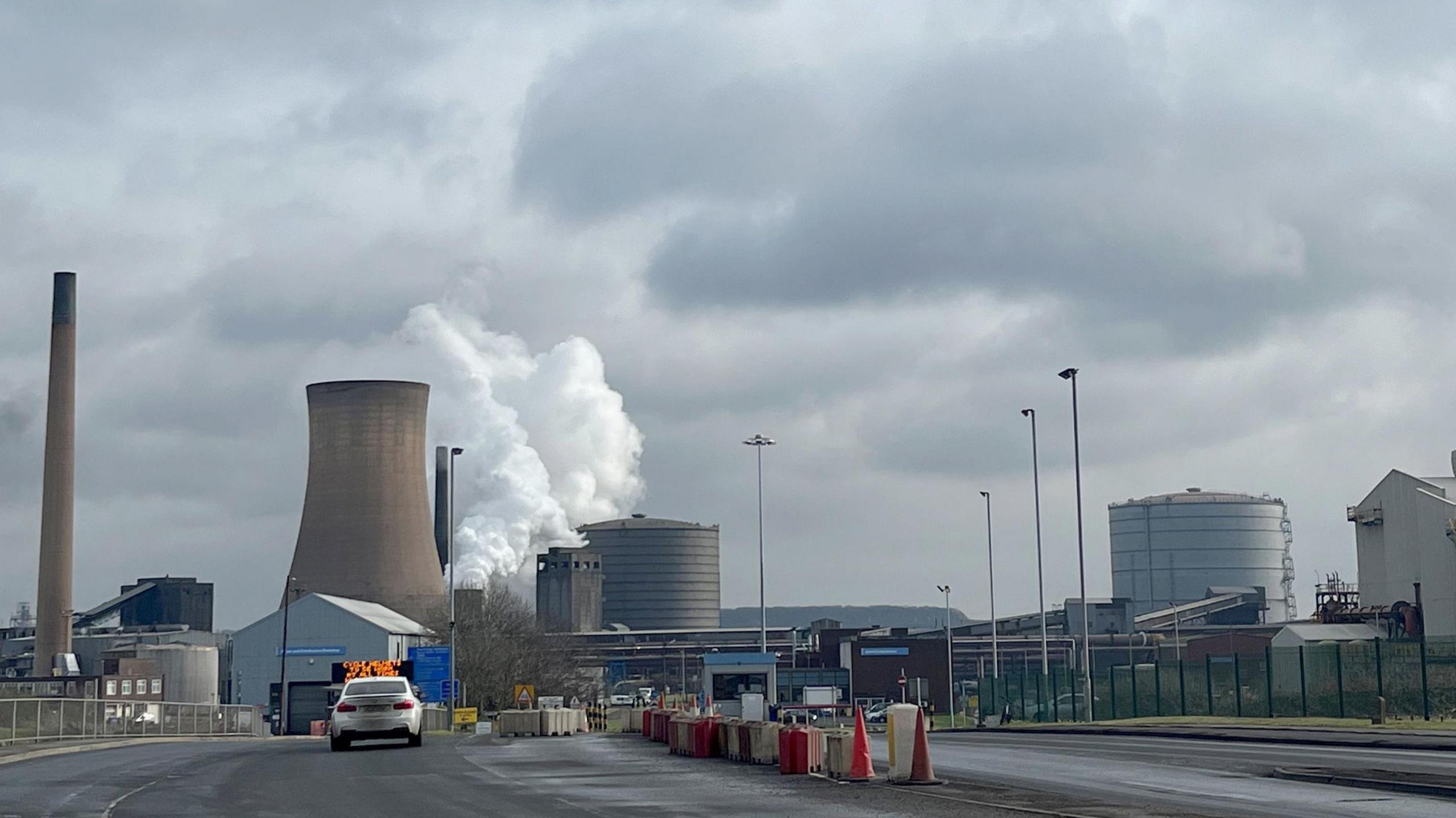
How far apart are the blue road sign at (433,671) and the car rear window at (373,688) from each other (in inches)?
1665

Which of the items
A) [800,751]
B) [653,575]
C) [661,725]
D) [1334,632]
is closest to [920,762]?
[800,751]

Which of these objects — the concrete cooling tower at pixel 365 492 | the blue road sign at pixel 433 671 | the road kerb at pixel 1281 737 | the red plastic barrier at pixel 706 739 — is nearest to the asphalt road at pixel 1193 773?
the road kerb at pixel 1281 737

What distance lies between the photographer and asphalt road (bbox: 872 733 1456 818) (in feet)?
54.8

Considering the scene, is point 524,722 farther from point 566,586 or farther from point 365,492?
point 566,586

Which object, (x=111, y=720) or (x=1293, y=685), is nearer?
(x=1293, y=685)

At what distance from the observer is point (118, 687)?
99.6 meters

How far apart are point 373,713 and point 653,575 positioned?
503 ft

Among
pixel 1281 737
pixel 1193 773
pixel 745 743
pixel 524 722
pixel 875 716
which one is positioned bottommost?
pixel 875 716

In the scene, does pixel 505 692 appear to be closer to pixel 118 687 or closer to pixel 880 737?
pixel 118 687

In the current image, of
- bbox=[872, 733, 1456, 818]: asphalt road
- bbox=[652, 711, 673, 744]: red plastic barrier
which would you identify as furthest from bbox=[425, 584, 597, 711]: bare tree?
bbox=[872, 733, 1456, 818]: asphalt road

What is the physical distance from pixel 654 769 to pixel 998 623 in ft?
425

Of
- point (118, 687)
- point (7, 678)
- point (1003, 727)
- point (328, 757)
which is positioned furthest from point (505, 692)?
point (328, 757)

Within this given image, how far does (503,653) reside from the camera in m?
93.4

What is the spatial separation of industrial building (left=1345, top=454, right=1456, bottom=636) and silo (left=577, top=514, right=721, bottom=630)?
363 ft
